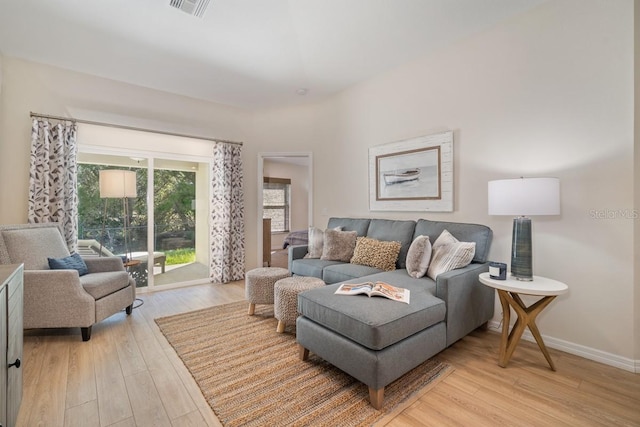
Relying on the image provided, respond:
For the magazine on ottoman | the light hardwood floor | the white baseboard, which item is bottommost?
the light hardwood floor

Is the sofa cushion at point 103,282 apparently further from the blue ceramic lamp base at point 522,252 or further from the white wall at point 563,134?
the blue ceramic lamp base at point 522,252

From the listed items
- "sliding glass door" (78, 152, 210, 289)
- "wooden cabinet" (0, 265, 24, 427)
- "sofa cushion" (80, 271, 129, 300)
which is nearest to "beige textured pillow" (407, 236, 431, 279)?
"wooden cabinet" (0, 265, 24, 427)

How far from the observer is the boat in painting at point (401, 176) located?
3.33m

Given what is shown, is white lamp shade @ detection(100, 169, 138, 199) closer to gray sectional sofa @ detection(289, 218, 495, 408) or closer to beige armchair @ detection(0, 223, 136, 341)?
beige armchair @ detection(0, 223, 136, 341)

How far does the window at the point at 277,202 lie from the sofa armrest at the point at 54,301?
5.03 m

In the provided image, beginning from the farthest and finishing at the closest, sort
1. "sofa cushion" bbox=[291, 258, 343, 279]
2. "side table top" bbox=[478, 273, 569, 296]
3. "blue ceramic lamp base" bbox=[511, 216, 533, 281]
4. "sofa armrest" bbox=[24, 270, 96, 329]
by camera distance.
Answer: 1. "sofa cushion" bbox=[291, 258, 343, 279]
2. "sofa armrest" bbox=[24, 270, 96, 329]
3. "blue ceramic lamp base" bbox=[511, 216, 533, 281]
4. "side table top" bbox=[478, 273, 569, 296]

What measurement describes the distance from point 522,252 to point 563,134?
1.04 m

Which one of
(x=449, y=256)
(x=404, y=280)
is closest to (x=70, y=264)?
(x=404, y=280)

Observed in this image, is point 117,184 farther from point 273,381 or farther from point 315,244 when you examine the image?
point 273,381

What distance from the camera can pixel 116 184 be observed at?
333 cm

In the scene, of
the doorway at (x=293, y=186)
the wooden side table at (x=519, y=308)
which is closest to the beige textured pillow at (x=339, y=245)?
the wooden side table at (x=519, y=308)

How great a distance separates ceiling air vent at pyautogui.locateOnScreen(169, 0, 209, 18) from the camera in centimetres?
223

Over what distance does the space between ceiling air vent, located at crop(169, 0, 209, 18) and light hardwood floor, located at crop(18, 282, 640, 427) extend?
2.77 metres

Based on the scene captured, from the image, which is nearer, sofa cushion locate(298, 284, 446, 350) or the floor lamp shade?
sofa cushion locate(298, 284, 446, 350)
